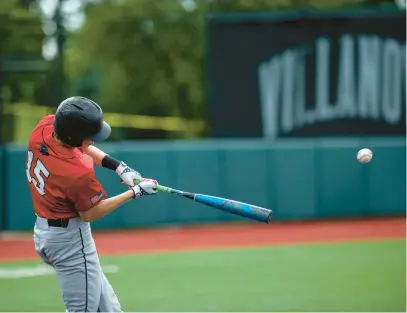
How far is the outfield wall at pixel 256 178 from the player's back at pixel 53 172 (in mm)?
7392

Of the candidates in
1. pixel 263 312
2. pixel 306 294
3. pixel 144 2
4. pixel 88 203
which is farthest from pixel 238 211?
pixel 144 2

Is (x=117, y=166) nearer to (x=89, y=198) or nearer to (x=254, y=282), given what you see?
(x=89, y=198)

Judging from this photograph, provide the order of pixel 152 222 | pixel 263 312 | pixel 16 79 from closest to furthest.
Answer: pixel 263 312, pixel 152 222, pixel 16 79

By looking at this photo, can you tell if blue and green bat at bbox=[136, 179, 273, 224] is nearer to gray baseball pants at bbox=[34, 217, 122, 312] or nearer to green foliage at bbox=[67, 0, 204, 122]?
gray baseball pants at bbox=[34, 217, 122, 312]

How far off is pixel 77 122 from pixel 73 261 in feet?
2.69

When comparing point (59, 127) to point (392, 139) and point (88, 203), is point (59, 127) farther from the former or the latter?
point (392, 139)

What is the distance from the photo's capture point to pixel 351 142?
13.5m

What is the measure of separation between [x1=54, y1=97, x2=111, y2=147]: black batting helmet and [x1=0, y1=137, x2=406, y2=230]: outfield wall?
24.6ft

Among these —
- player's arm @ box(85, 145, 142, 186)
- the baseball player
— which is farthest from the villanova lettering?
the baseball player

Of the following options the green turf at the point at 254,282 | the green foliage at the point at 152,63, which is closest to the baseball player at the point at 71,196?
the green turf at the point at 254,282

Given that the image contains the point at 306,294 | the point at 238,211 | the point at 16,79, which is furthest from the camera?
the point at 16,79

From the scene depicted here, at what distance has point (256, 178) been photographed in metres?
13.1

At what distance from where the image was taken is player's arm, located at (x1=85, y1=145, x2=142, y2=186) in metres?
5.54

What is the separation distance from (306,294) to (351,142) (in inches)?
246
